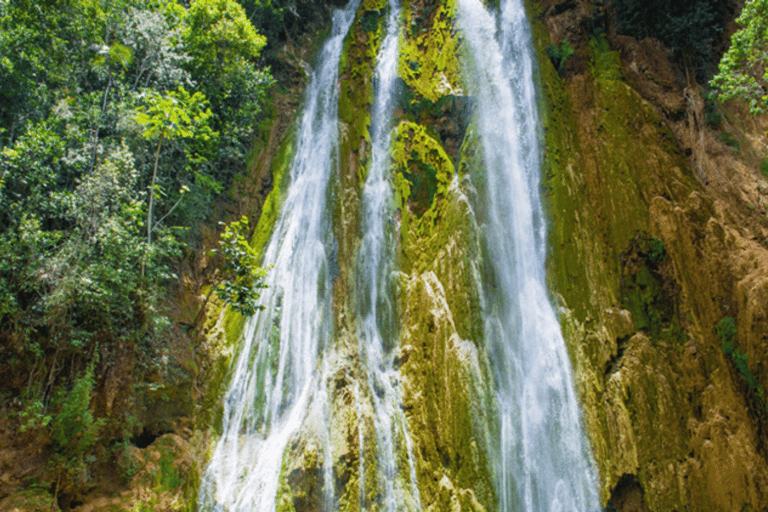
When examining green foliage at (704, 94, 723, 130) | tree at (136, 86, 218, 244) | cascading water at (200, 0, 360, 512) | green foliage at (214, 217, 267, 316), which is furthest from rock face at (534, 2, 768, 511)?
tree at (136, 86, 218, 244)

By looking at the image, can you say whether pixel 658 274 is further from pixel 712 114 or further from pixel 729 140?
pixel 712 114

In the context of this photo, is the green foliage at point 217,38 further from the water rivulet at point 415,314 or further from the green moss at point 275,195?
the water rivulet at point 415,314

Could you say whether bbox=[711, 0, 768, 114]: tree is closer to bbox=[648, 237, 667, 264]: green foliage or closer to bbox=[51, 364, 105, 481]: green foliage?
bbox=[648, 237, 667, 264]: green foliage

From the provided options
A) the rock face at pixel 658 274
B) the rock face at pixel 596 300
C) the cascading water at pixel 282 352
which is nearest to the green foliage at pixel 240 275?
the cascading water at pixel 282 352

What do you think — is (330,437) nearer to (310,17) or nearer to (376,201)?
(376,201)

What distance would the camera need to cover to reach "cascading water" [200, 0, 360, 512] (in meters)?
8.06

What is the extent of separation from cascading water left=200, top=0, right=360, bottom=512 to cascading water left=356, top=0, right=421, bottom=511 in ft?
3.33

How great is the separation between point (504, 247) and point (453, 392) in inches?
137

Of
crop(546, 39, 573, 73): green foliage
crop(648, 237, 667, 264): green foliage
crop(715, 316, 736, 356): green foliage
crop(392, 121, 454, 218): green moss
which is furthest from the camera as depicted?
crop(546, 39, 573, 73): green foliage

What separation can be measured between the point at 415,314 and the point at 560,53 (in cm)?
816

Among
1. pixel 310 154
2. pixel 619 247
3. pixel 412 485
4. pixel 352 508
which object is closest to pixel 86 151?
pixel 310 154

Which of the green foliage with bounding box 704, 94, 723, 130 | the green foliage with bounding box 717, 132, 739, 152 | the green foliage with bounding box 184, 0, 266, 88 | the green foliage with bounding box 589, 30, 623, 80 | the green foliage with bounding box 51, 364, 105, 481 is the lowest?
the green foliage with bounding box 51, 364, 105, 481

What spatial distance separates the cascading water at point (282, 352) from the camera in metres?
8.06

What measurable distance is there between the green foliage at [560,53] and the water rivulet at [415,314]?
2.15 feet
